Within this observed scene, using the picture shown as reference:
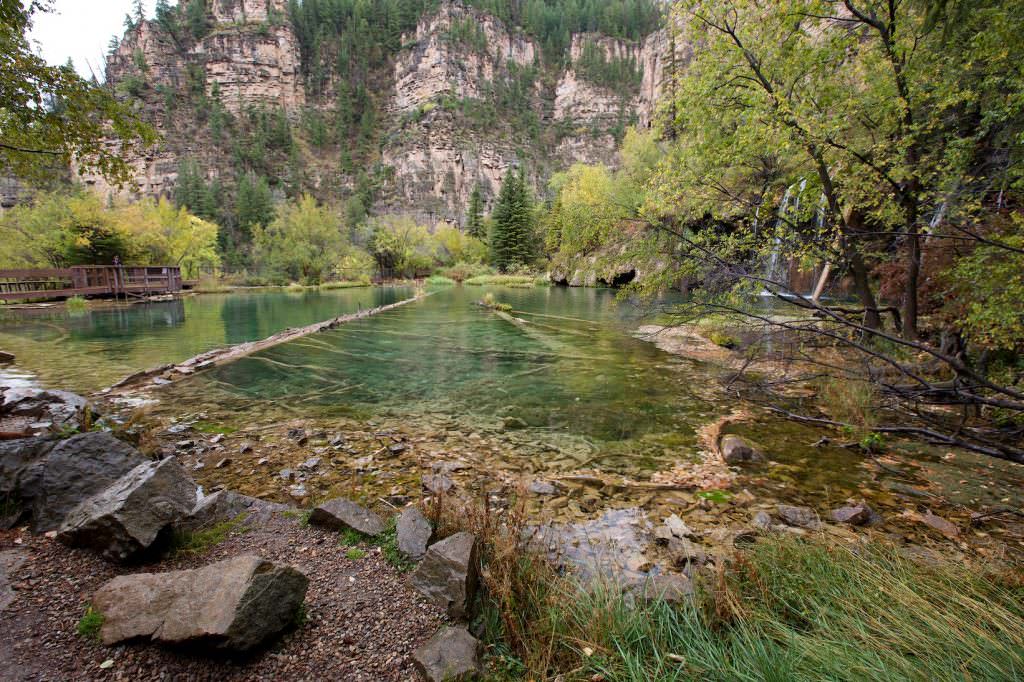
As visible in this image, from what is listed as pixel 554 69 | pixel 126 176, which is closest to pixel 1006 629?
pixel 126 176

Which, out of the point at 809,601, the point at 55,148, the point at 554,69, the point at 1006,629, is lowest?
the point at 809,601

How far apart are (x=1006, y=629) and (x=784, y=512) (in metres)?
2.75

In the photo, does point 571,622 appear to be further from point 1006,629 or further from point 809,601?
point 1006,629

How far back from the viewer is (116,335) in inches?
690

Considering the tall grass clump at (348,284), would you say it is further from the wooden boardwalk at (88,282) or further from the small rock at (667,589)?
the small rock at (667,589)

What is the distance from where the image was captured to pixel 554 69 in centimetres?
14600

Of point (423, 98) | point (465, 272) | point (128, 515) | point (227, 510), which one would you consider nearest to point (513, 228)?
point (465, 272)

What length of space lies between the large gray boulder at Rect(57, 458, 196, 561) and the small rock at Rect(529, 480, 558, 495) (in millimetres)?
3550

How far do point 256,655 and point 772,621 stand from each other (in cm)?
308

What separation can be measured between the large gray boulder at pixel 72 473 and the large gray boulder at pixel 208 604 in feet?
5.93

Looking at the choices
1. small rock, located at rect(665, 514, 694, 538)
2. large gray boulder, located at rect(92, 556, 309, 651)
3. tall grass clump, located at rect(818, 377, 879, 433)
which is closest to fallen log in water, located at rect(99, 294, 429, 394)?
large gray boulder, located at rect(92, 556, 309, 651)

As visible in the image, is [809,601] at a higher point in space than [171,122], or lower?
lower

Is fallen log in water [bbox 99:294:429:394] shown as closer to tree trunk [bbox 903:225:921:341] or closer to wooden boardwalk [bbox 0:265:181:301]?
tree trunk [bbox 903:225:921:341]

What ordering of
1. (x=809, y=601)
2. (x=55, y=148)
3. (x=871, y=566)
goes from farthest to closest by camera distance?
(x=55, y=148) → (x=871, y=566) → (x=809, y=601)
